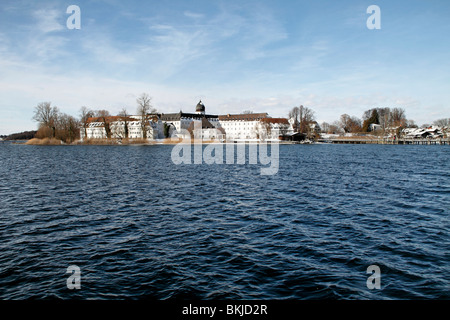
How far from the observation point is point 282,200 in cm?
2358

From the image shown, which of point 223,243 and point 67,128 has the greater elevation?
point 67,128

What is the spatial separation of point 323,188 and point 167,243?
18909 millimetres

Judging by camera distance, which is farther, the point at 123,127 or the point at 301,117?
the point at 301,117

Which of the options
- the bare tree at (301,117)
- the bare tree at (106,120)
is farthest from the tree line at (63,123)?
the bare tree at (301,117)

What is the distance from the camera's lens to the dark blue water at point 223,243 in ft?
33.4

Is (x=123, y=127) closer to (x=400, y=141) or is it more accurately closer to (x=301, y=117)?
(x=301, y=117)

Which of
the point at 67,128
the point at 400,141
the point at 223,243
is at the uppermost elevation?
the point at 67,128

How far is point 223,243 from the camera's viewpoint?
14.3 meters

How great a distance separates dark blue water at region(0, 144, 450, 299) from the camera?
10.2 metres

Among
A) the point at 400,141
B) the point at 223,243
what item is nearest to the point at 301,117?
the point at 400,141

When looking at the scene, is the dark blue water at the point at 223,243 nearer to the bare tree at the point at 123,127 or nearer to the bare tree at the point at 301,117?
the bare tree at the point at 123,127

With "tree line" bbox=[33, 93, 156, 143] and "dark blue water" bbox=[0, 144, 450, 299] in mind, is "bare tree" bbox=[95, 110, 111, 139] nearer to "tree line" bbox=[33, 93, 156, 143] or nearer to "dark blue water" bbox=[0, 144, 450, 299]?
"tree line" bbox=[33, 93, 156, 143]
